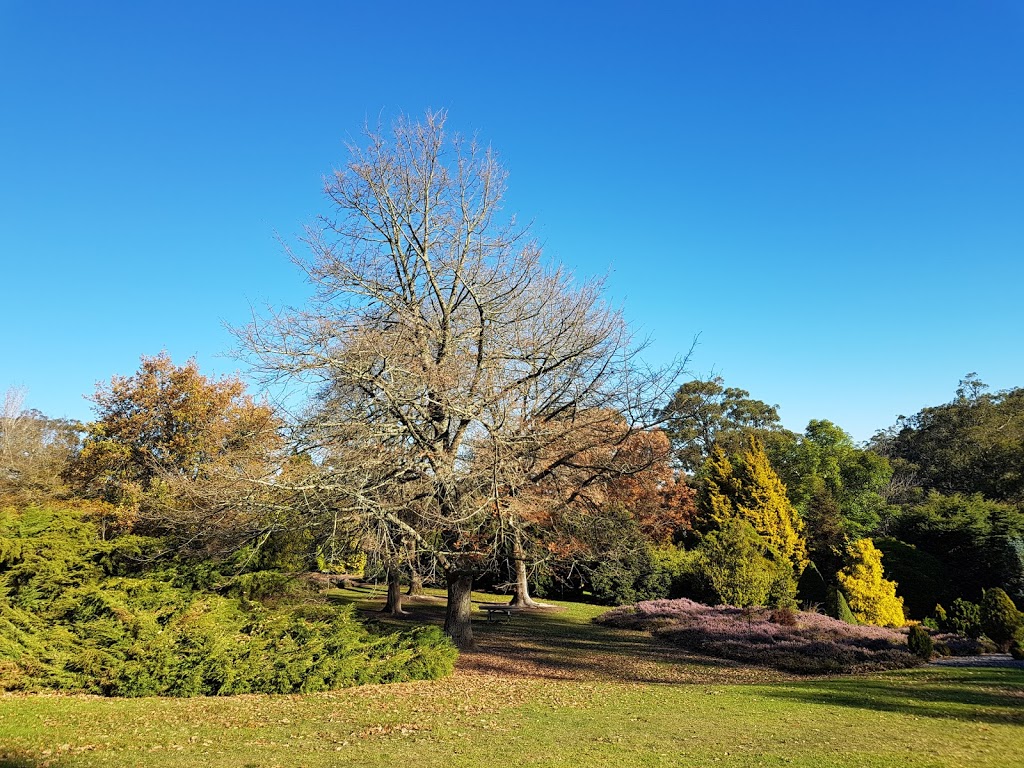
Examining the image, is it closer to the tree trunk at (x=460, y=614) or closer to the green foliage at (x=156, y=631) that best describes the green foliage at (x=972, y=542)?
the tree trunk at (x=460, y=614)

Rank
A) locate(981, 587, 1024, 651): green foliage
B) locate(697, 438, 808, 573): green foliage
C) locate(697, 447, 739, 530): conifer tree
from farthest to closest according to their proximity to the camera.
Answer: locate(697, 447, 739, 530): conifer tree
locate(697, 438, 808, 573): green foliage
locate(981, 587, 1024, 651): green foliage

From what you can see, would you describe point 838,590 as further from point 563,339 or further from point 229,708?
point 229,708

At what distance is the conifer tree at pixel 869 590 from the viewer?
21.4m

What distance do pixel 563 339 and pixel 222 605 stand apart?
812 cm

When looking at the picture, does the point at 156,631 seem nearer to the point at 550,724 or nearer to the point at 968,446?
the point at 550,724

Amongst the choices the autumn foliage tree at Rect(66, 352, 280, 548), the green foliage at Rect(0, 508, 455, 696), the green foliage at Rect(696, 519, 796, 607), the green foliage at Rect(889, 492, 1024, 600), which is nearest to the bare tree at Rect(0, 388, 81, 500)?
the autumn foliage tree at Rect(66, 352, 280, 548)

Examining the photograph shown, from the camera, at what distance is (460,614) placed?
14578mm

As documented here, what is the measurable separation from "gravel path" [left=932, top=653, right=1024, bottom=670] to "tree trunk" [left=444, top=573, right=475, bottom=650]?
33.6ft

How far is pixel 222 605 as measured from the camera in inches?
454

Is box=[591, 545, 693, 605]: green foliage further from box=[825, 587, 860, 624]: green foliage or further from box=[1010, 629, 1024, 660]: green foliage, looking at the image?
box=[1010, 629, 1024, 660]: green foliage

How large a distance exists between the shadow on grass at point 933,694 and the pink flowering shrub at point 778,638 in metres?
1.76

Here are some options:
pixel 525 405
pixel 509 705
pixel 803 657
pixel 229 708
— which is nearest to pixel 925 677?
pixel 803 657

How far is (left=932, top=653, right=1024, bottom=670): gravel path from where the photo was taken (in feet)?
44.5

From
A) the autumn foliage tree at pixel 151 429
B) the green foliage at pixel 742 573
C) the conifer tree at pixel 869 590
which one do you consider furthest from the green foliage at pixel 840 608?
the autumn foliage tree at pixel 151 429
